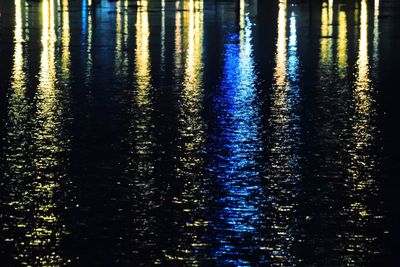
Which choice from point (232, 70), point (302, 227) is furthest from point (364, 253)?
point (232, 70)

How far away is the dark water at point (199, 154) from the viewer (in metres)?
8.14

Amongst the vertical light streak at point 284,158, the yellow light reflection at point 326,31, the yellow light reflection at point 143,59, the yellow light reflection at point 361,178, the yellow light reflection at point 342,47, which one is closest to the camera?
the yellow light reflection at point 361,178

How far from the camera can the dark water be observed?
26.7 ft

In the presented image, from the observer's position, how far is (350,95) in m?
17.1

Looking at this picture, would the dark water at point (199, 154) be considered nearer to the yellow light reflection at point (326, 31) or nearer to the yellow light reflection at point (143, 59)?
the yellow light reflection at point (143, 59)

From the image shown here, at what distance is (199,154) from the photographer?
11977mm

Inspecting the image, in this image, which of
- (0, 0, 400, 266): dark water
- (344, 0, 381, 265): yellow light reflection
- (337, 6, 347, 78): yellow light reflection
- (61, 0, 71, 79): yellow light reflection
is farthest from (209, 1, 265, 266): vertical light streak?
(61, 0, 71, 79): yellow light reflection

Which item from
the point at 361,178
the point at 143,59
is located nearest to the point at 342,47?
the point at 143,59

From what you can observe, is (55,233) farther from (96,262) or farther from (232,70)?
(232,70)

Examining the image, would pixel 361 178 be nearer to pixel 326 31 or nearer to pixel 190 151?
pixel 190 151

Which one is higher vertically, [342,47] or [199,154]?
[342,47]

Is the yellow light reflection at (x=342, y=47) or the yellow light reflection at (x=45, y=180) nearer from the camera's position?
the yellow light reflection at (x=45, y=180)

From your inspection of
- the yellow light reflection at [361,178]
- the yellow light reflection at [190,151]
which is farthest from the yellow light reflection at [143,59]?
the yellow light reflection at [361,178]

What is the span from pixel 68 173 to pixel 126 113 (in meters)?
4.22
